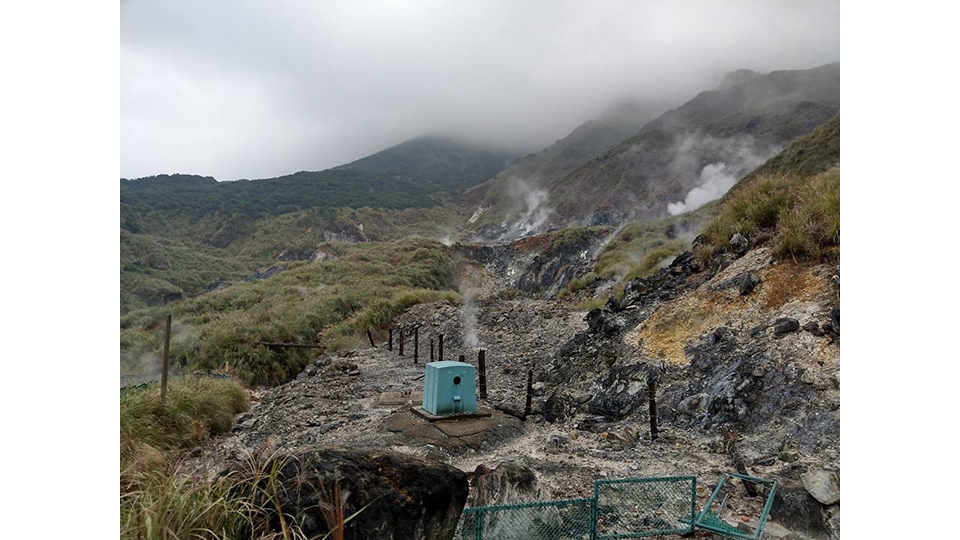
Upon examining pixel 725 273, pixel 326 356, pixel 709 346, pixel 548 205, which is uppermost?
pixel 548 205

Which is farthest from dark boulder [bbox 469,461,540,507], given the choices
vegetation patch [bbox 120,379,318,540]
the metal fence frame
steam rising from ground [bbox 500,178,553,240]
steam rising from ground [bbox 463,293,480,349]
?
steam rising from ground [bbox 500,178,553,240]

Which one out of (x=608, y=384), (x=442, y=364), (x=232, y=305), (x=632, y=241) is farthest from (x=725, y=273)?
(x=632, y=241)

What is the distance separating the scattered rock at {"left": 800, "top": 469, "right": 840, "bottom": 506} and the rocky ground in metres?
0.01

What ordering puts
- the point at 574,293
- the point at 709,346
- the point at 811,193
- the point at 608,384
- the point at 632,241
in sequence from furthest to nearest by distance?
1. the point at 632,241
2. the point at 574,293
3. the point at 811,193
4. the point at 608,384
5. the point at 709,346

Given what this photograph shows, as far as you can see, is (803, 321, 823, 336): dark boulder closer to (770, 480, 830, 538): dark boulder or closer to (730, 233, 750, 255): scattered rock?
(770, 480, 830, 538): dark boulder

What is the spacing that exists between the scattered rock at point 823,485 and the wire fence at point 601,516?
42.0 inches

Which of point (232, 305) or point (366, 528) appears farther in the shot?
point (232, 305)

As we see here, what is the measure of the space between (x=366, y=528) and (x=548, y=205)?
8005cm

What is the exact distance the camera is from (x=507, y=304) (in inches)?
843

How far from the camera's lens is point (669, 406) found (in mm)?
7457

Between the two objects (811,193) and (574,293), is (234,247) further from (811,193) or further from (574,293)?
(811,193)

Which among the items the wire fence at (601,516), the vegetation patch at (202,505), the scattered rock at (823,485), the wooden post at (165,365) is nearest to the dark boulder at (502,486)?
the wire fence at (601,516)

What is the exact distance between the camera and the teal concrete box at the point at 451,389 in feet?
27.6

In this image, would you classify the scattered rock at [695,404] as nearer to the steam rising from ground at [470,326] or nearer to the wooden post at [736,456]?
the wooden post at [736,456]
